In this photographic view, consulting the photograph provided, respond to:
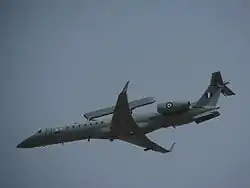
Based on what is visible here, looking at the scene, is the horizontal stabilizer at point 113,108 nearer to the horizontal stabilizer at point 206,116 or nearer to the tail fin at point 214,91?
the tail fin at point 214,91

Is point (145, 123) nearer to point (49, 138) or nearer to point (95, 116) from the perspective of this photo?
point (95, 116)

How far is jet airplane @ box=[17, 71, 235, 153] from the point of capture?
30.4m

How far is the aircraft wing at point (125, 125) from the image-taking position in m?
29.9

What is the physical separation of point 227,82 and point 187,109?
2.64 metres

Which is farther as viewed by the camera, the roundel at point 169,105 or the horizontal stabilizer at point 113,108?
the horizontal stabilizer at point 113,108

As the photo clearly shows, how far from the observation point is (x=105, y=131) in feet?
104

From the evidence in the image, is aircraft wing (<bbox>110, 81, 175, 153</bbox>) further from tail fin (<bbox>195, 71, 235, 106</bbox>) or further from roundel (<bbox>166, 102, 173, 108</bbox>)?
tail fin (<bbox>195, 71, 235, 106</bbox>)

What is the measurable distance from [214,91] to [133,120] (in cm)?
428

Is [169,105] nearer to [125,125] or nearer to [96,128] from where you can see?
[125,125]

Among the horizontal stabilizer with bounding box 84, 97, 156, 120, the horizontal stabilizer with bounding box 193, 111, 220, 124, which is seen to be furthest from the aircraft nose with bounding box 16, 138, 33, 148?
the horizontal stabilizer with bounding box 193, 111, 220, 124

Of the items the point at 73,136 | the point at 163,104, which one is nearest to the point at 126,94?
the point at 163,104

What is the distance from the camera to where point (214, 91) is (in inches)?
1244

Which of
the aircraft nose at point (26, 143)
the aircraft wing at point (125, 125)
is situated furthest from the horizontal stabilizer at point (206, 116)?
the aircraft nose at point (26, 143)

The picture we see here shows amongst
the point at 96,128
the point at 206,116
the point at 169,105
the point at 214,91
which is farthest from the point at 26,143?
the point at 214,91
